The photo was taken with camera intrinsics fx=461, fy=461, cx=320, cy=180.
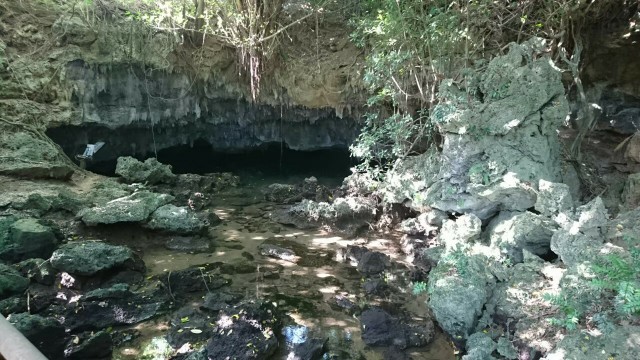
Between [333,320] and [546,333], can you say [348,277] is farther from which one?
[546,333]

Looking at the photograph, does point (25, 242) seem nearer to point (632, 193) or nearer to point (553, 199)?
point (553, 199)

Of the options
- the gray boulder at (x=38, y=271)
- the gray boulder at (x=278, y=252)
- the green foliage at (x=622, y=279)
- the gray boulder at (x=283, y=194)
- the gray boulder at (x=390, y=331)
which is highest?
the green foliage at (x=622, y=279)

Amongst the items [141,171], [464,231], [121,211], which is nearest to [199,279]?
[121,211]

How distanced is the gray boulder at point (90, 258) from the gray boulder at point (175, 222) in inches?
46.2

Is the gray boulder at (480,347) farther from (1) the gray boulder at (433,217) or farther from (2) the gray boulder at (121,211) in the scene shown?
(2) the gray boulder at (121,211)

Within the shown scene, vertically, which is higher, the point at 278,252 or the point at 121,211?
the point at 121,211

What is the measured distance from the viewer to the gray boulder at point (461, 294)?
4.70 m

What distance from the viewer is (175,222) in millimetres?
7539

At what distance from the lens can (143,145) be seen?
12.8 meters

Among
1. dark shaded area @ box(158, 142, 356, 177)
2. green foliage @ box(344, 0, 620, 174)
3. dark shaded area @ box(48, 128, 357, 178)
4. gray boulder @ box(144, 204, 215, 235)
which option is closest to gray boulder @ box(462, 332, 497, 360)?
green foliage @ box(344, 0, 620, 174)

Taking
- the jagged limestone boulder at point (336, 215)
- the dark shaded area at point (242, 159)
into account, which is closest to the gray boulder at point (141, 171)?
the dark shaded area at point (242, 159)

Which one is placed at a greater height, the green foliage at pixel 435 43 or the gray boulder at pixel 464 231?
the green foliage at pixel 435 43

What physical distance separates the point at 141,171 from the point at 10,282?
16.1 feet

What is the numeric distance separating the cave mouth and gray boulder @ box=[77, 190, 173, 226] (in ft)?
15.4
